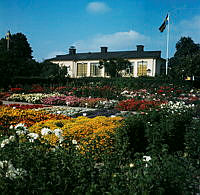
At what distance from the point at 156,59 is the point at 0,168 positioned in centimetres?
3192

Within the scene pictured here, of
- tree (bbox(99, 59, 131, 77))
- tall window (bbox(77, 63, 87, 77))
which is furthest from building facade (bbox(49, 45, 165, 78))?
tree (bbox(99, 59, 131, 77))

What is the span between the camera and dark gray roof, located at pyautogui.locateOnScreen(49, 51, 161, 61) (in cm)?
3372

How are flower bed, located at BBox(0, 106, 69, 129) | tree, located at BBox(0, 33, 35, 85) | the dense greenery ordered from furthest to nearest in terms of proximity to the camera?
tree, located at BBox(0, 33, 35, 85) → flower bed, located at BBox(0, 106, 69, 129) → the dense greenery

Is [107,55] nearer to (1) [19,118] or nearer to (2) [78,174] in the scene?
(1) [19,118]

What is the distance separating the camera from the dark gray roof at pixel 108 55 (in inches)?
1328

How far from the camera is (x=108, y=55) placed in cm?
3719

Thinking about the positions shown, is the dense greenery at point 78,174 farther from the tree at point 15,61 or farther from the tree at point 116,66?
the tree at point 116,66

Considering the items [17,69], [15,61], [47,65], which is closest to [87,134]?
[15,61]

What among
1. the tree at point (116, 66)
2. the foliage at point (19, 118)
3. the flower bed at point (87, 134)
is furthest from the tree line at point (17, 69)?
the flower bed at point (87, 134)

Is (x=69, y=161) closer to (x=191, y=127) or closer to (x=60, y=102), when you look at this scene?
(x=191, y=127)

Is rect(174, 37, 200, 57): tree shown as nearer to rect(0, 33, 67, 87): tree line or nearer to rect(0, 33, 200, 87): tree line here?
rect(0, 33, 200, 87): tree line

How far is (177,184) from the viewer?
7.00ft

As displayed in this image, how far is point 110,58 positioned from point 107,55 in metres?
3.04

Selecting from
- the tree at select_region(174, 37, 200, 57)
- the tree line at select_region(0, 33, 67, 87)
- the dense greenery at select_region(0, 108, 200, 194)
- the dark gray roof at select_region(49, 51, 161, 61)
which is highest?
the tree at select_region(174, 37, 200, 57)
